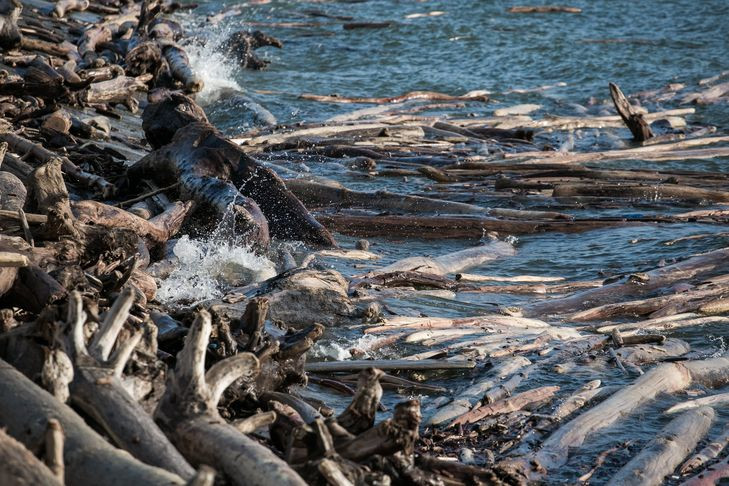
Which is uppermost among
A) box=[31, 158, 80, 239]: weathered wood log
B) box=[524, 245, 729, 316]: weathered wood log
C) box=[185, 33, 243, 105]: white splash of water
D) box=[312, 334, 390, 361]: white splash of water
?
box=[31, 158, 80, 239]: weathered wood log

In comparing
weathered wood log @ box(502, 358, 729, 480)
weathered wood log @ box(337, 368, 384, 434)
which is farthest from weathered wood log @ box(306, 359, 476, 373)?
weathered wood log @ box(337, 368, 384, 434)

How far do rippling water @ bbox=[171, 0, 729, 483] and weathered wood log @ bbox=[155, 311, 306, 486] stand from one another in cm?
534

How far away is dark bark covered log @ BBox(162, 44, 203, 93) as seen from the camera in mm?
16078

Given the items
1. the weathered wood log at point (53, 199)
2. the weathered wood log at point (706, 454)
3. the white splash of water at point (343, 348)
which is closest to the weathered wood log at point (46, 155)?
the weathered wood log at point (53, 199)

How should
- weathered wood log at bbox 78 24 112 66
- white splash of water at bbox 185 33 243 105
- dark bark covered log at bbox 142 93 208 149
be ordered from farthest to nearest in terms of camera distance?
white splash of water at bbox 185 33 243 105 → weathered wood log at bbox 78 24 112 66 → dark bark covered log at bbox 142 93 208 149

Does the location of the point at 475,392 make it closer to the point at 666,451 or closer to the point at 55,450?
the point at 666,451

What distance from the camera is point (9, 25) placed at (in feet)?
45.3

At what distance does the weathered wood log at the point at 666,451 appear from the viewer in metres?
4.82

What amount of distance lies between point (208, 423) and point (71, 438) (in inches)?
22.3

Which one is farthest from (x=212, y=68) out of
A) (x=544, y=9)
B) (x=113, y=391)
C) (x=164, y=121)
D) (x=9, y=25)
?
(x=113, y=391)

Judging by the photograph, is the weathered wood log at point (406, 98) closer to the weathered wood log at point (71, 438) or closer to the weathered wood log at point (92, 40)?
the weathered wood log at point (92, 40)

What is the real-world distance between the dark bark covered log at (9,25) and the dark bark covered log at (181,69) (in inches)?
112

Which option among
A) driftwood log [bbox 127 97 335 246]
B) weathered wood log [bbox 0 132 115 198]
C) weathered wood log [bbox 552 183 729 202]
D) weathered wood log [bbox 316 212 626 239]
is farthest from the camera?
weathered wood log [bbox 552 183 729 202]

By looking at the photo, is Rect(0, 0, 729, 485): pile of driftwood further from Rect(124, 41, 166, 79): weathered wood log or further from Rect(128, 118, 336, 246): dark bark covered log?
Rect(124, 41, 166, 79): weathered wood log
